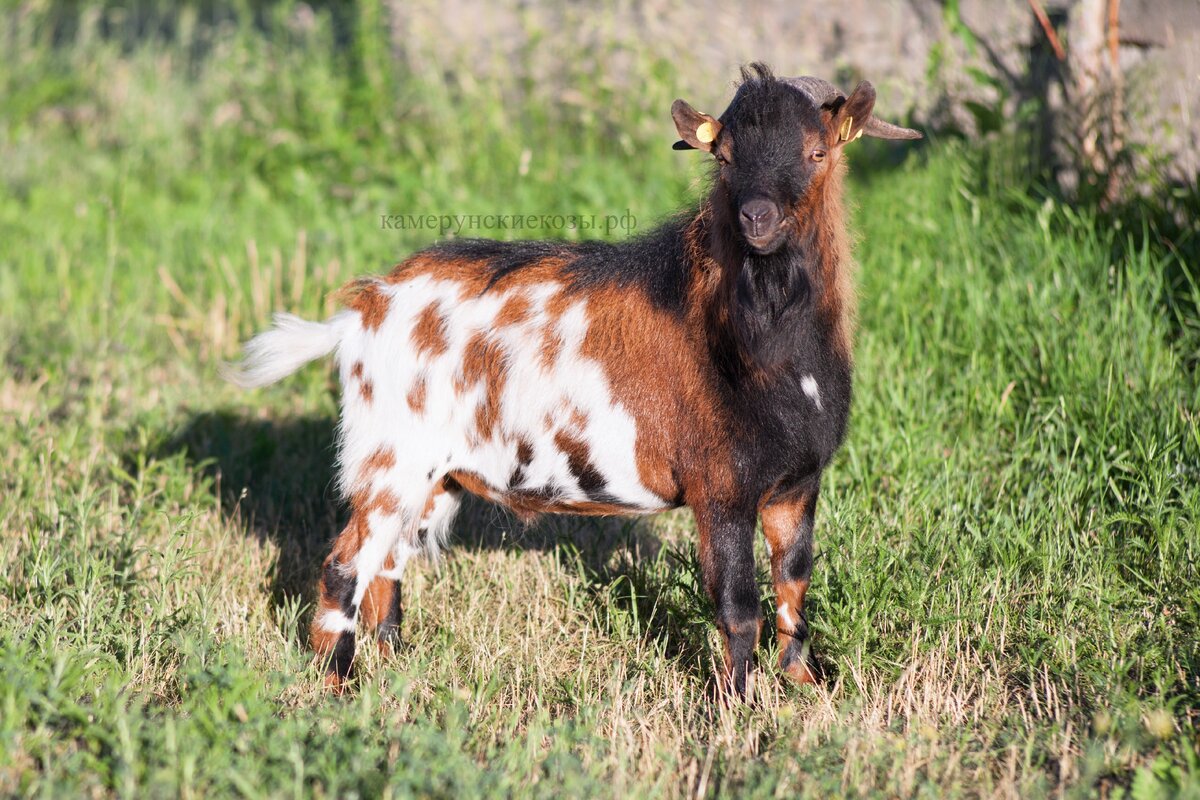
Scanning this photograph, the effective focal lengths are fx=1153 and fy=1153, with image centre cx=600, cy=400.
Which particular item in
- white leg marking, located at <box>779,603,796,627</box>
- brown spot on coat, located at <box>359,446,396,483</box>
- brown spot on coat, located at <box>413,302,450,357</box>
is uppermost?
brown spot on coat, located at <box>413,302,450,357</box>

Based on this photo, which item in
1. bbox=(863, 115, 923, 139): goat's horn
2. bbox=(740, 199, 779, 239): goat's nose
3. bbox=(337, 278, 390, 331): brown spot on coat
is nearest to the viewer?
bbox=(740, 199, 779, 239): goat's nose

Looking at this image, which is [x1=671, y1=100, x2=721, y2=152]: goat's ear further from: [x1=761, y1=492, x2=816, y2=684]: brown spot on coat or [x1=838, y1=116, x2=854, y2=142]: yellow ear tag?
[x1=761, y1=492, x2=816, y2=684]: brown spot on coat

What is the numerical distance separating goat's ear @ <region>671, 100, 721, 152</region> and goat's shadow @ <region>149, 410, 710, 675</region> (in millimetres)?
1505

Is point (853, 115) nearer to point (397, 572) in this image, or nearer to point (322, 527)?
point (397, 572)

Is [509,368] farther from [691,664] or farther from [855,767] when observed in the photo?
[855,767]

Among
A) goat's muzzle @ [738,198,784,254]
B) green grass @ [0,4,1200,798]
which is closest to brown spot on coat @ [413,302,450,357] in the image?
green grass @ [0,4,1200,798]

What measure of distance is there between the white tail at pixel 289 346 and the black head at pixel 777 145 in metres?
1.57

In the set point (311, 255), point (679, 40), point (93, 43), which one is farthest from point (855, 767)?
point (93, 43)

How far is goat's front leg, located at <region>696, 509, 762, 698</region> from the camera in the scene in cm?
360

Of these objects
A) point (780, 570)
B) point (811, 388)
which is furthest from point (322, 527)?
point (811, 388)

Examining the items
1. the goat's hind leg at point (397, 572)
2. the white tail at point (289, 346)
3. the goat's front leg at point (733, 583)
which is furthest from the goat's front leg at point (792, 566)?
the white tail at point (289, 346)

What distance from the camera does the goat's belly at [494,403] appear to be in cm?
384

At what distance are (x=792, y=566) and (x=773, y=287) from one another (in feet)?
3.30

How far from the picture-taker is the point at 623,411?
378 cm
